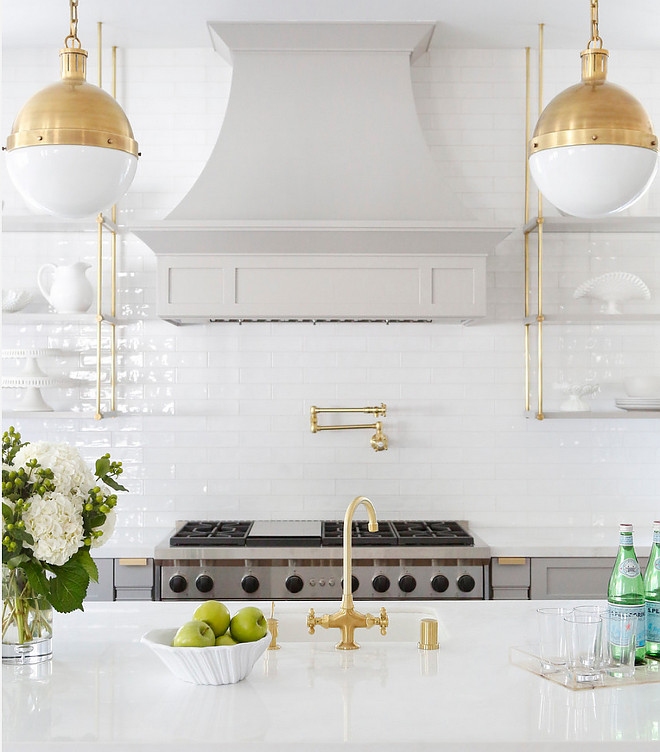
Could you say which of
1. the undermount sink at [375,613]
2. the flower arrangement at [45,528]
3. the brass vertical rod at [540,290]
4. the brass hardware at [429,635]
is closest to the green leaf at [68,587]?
the flower arrangement at [45,528]

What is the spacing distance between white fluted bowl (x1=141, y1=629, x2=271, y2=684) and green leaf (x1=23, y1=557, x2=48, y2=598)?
26 centimetres

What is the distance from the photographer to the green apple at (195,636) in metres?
1.73

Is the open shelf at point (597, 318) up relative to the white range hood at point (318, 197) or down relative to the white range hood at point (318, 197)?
down

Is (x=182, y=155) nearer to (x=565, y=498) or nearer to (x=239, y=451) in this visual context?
(x=239, y=451)

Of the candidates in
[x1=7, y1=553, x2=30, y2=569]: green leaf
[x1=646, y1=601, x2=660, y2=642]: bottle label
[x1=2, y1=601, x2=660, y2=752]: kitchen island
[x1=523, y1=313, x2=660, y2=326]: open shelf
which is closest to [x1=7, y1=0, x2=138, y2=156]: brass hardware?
[x1=7, y1=553, x2=30, y2=569]: green leaf

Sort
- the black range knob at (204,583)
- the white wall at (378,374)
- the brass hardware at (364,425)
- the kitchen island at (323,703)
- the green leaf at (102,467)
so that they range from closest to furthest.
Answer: the kitchen island at (323,703)
the green leaf at (102,467)
the black range knob at (204,583)
the brass hardware at (364,425)
the white wall at (378,374)

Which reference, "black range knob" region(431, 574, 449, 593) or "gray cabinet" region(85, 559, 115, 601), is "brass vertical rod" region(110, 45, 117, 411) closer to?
"gray cabinet" region(85, 559, 115, 601)

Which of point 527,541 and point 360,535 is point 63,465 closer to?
point 360,535

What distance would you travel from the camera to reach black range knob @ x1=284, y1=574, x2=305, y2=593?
134 inches

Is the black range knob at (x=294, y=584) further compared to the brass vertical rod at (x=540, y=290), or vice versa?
the brass vertical rod at (x=540, y=290)

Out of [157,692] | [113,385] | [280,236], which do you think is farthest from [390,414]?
[157,692]

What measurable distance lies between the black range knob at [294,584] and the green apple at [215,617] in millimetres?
1646

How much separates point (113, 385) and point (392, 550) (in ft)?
5.17

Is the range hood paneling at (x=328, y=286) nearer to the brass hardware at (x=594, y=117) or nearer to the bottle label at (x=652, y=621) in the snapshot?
the brass hardware at (x=594, y=117)
